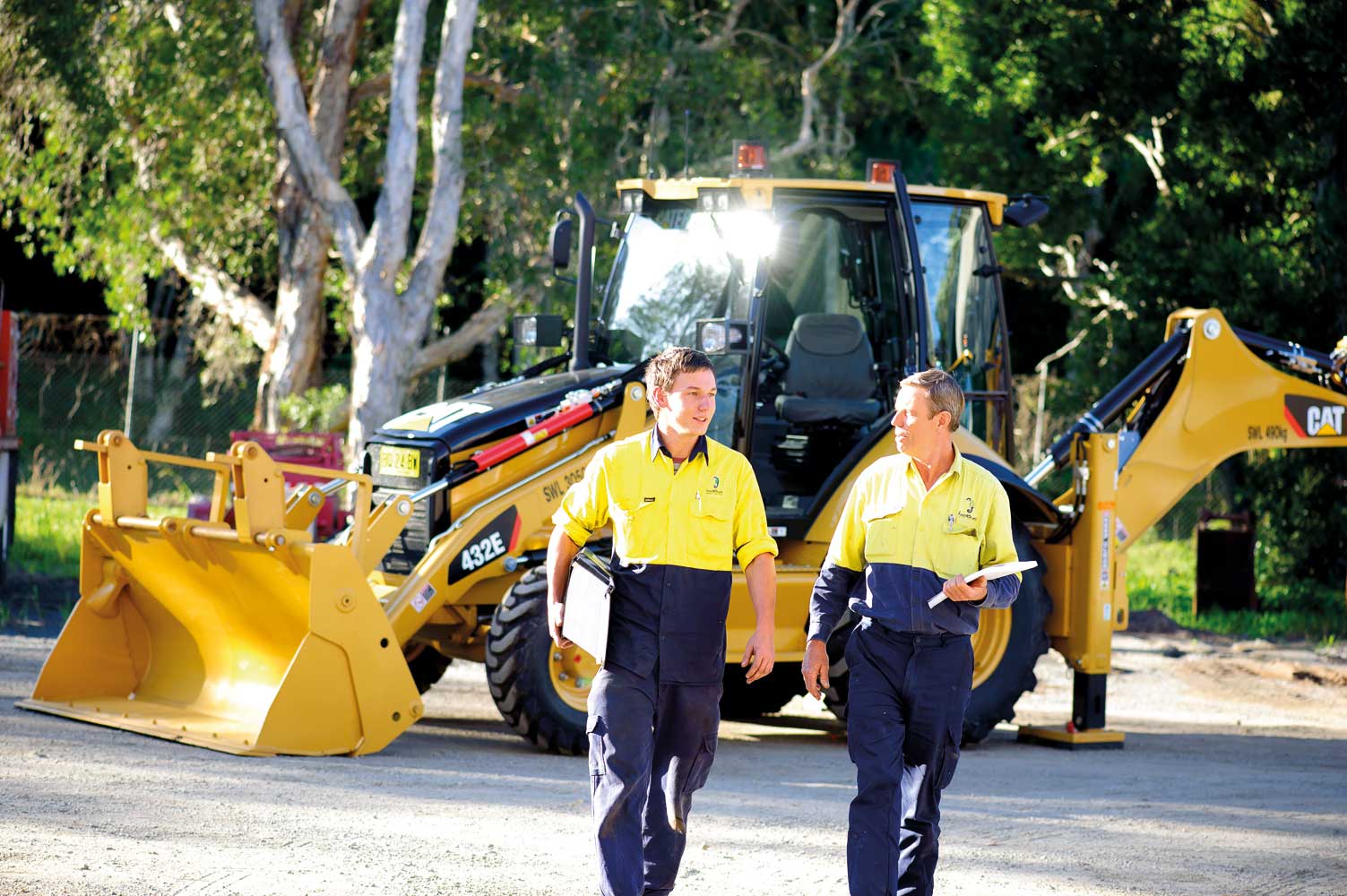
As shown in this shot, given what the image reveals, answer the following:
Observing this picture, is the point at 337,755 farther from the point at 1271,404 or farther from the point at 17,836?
the point at 1271,404

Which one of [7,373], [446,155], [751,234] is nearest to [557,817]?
[751,234]

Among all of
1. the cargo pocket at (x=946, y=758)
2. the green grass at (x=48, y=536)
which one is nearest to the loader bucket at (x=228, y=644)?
the cargo pocket at (x=946, y=758)

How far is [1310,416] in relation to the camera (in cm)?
1051

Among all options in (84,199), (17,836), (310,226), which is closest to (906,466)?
(17,836)

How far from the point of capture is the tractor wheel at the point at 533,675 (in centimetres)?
795

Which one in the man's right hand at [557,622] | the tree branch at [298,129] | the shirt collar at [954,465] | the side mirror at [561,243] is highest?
the tree branch at [298,129]

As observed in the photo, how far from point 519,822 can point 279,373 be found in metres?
13.1

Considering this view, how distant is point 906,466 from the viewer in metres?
5.19

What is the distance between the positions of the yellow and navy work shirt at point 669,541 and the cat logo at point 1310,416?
6.35m

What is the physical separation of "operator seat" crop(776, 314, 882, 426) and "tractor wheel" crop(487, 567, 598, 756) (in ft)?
6.11

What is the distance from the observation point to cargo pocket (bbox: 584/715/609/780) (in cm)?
494

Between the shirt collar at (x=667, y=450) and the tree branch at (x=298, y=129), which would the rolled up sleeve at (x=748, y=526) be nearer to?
the shirt collar at (x=667, y=450)

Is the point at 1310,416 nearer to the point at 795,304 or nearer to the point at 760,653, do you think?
the point at 795,304

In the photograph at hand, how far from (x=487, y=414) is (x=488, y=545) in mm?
818
